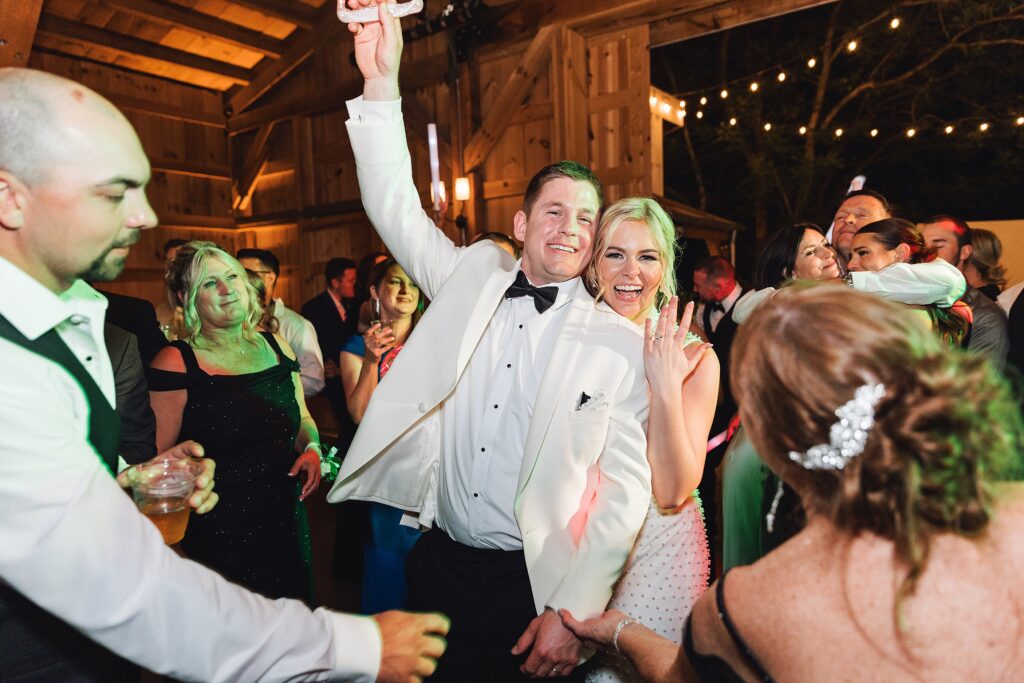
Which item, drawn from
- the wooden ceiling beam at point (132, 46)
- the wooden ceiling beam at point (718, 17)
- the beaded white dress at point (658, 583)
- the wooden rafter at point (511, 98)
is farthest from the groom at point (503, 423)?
the wooden ceiling beam at point (132, 46)

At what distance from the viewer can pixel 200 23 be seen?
24.2ft

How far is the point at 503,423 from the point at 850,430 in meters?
1.10

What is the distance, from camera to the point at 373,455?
5.99ft

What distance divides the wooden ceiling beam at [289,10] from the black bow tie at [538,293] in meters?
6.85

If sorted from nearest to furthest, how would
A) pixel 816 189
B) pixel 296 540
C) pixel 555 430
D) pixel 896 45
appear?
pixel 555 430
pixel 296 540
pixel 896 45
pixel 816 189

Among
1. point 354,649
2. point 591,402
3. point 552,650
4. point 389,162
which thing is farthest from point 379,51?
point 552,650

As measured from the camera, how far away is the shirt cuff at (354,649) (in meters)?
1.08

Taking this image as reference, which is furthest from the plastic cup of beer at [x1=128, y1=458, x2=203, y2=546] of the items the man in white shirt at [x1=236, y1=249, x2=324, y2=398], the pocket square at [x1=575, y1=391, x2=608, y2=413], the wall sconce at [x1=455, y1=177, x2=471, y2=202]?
the wall sconce at [x1=455, y1=177, x2=471, y2=202]

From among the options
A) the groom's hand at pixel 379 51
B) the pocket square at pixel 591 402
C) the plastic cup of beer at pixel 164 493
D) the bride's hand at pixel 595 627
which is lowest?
the bride's hand at pixel 595 627

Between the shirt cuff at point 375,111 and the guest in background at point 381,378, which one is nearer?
the shirt cuff at point 375,111

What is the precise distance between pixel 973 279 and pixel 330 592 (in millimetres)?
4224

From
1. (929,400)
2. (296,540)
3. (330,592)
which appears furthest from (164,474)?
(330,592)

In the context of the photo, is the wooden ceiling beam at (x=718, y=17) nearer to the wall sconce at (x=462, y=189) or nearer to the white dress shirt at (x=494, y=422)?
the wall sconce at (x=462, y=189)

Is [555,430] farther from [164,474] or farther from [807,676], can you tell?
[164,474]
